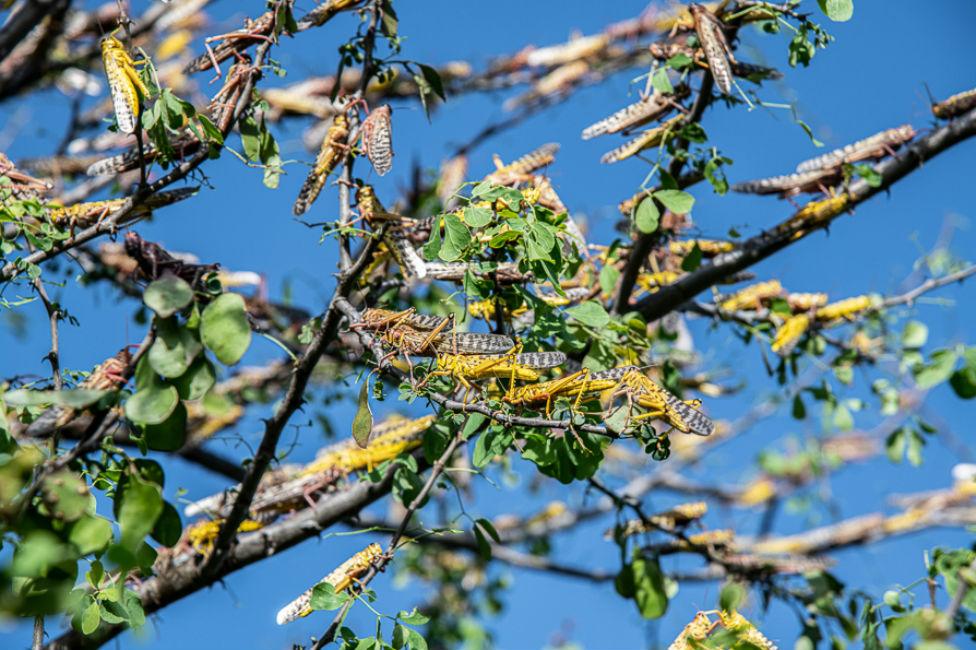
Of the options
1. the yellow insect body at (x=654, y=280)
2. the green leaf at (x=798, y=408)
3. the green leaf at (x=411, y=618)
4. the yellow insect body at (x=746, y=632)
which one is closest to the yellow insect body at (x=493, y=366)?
the green leaf at (x=411, y=618)

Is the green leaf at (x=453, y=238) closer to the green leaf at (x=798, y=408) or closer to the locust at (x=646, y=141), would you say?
the locust at (x=646, y=141)

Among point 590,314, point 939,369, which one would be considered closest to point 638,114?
point 590,314

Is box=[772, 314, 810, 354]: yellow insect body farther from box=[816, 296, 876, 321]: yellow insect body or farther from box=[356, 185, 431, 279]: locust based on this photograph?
box=[356, 185, 431, 279]: locust

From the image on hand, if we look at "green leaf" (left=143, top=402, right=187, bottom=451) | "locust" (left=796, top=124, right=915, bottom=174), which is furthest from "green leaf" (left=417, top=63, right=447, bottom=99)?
"green leaf" (left=143, top=402, right=187, bottom=451)

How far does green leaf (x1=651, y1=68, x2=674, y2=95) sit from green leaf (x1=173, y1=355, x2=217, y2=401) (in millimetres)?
1494

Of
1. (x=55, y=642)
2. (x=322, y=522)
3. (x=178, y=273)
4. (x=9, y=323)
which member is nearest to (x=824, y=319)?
(x=322, y=522)

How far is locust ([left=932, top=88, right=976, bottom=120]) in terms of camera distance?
9.45 feet

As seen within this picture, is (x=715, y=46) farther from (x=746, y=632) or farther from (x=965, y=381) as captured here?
(x=746, y=632)

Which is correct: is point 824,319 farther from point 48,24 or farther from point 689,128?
point 48,24

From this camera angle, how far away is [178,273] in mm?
1812

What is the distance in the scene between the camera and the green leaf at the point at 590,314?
7.15 feet

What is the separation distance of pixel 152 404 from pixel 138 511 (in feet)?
0.45

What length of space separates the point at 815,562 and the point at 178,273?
2243 mm

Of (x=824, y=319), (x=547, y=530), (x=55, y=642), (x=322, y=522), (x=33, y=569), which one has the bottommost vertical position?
(x=33, y=569)
